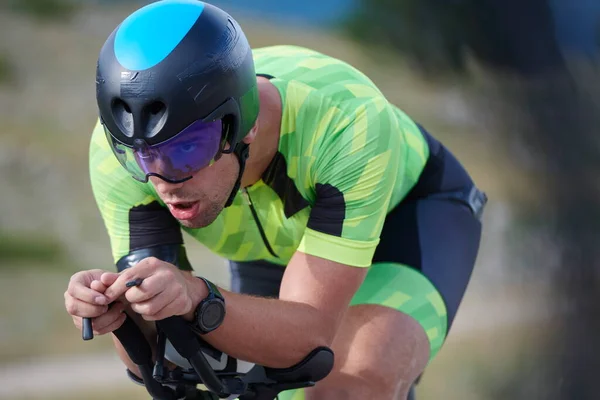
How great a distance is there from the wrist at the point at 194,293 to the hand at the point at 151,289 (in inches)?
2.7

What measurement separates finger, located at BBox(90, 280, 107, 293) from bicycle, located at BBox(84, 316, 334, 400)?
0.70 ft

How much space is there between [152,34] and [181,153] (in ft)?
1.00

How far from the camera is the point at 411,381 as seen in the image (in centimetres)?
286

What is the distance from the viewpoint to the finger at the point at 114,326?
2344mm

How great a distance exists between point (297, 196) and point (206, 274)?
4.29 m

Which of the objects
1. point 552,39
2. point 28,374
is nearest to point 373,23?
point 552,39

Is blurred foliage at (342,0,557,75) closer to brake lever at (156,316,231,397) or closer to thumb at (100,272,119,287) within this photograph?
brake lever at (156,316,231,397)

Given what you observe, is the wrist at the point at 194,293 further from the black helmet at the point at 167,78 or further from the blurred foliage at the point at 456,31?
the blurred foliage at the point at 456,31

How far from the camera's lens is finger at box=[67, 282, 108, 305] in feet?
7.30

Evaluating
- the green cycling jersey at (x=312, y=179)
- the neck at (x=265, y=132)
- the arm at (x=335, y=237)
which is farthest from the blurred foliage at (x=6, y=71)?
the arm at (x=335, y=237)

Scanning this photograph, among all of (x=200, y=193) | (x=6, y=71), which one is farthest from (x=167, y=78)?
(x=6, y=71)

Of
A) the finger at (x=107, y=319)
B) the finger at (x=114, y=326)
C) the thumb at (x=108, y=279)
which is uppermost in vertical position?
the thumb at (x=108, y=279)

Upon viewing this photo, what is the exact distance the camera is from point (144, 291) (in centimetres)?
220

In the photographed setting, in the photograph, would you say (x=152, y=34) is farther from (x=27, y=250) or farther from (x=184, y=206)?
(x=27, y=250)
